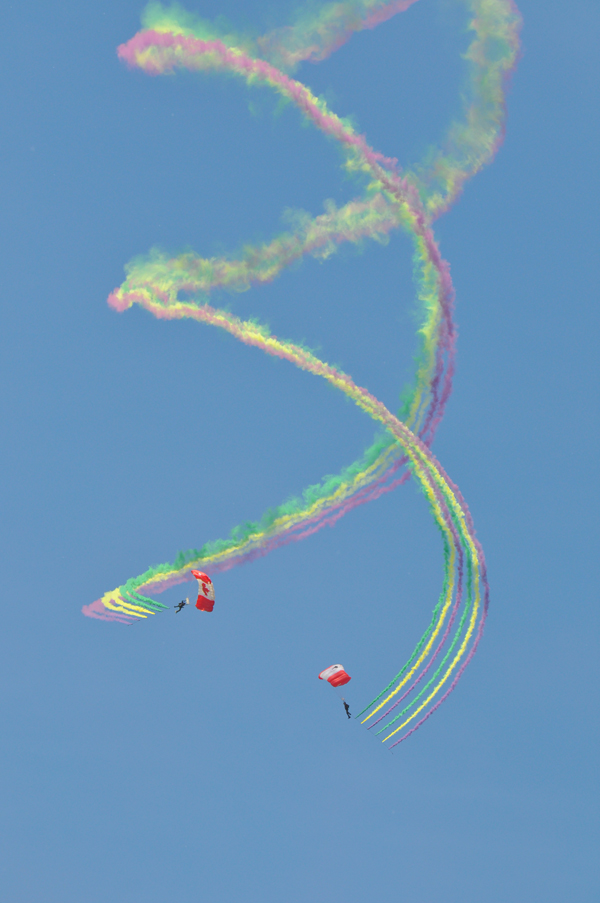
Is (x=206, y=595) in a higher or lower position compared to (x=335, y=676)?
higher

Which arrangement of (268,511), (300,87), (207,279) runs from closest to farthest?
(300,87)
(207,279)
(268,511)

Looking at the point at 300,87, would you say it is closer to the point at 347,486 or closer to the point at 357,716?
the point at 347,486

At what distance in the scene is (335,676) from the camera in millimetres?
56469

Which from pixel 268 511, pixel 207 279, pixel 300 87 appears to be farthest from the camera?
pixel 268 511

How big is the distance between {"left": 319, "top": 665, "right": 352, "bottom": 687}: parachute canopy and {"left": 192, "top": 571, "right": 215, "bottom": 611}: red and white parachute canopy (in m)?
6.18

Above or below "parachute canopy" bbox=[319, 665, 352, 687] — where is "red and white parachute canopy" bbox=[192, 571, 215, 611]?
above

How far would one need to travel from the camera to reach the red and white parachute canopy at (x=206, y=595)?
2246 inches

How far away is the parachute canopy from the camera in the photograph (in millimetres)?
56219

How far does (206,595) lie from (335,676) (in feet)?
23.5

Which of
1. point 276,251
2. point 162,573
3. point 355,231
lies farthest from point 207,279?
point 162,573

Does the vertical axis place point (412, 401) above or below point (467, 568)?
above

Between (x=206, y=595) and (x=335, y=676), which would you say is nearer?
(x=335, y=676)

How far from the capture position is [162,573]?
60.9 m

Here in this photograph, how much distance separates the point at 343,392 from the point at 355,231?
662cm
